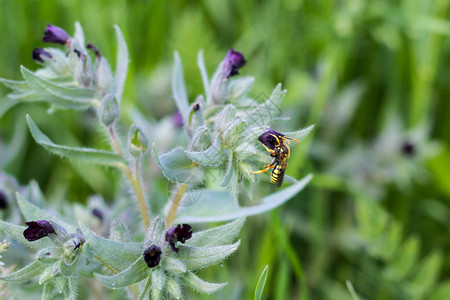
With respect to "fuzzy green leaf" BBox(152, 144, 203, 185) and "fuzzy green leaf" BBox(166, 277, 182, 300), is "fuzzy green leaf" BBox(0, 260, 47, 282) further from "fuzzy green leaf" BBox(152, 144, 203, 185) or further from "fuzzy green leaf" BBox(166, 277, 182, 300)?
"fuzzy green leaf" BBox(152, 144, 203, 185)

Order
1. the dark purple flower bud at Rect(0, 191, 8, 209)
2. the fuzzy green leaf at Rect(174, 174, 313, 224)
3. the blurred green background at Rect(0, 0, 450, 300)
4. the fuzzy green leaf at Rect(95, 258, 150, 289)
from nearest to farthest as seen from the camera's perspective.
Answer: the fuzzy green leaf at Rect(95, 258, 150, 289)
the fuzzy green leaf at Rect(174, 174, 313, 224)
the dark purple flower bud at Rect(0, 191, 8, 209)
the blurred green background at Rect(0, 0, 450, 300)

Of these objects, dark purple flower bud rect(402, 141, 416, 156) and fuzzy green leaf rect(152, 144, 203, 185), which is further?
dark purple flower bud rect(402, 141, 416, 156)

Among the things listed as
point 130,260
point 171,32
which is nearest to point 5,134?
point 171,32

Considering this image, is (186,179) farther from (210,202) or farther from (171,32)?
(171,32)

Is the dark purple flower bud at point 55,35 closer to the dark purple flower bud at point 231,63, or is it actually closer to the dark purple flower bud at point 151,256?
the dark purple flower bud at point 231,63

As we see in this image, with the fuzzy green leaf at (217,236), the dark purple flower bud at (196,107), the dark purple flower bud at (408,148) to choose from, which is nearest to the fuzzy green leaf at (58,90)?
the dark purple flower bud at (196,107)

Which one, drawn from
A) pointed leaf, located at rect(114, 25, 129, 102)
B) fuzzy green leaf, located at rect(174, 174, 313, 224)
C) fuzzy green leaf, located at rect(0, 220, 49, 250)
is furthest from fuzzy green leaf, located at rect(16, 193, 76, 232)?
pointed leaf, located at rect(114, 25, 129, 102)
